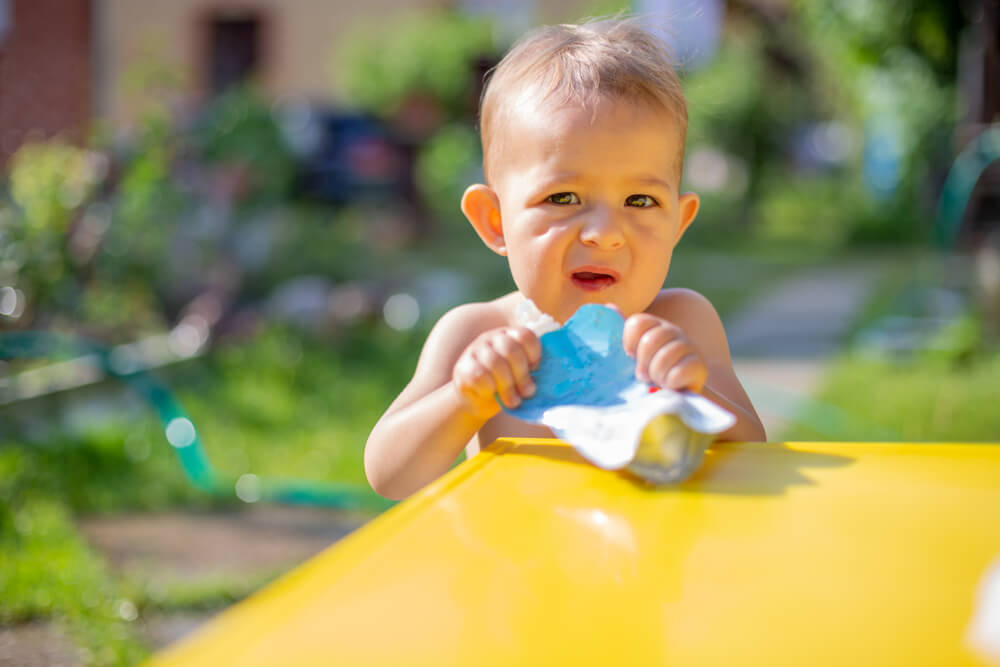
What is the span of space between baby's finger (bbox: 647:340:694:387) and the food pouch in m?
0.01

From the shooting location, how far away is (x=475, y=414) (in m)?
1.13

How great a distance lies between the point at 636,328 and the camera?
3.43 feet

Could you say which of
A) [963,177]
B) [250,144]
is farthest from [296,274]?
[963,177]

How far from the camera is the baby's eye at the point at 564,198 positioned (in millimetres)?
1300

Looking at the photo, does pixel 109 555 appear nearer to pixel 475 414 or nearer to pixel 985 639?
pixel 475 414

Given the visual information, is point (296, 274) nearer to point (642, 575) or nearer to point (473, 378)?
point (473, 378)

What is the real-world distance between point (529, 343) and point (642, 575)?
399 mm

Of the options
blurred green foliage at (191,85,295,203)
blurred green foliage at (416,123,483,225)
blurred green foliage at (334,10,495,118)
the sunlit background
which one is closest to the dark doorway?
the sunlit background

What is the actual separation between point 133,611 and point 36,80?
513 cm

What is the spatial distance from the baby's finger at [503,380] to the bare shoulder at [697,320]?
436mm

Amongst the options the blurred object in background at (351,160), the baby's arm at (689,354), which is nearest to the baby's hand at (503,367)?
the baby's arm at (689,354)

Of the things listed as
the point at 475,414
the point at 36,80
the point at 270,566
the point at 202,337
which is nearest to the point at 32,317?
the point at 202,337

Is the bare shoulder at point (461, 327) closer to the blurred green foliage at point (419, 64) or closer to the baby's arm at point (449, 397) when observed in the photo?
the baby's arm at point (449, 397)

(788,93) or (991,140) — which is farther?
(788,93)
